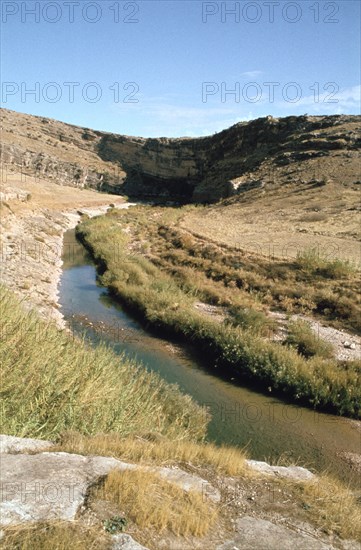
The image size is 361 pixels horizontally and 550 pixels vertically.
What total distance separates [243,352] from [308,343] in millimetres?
2445

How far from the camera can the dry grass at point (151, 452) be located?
490cm

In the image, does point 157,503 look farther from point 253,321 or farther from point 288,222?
point 288,222

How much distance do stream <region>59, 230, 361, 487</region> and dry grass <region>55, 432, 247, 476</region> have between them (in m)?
1.98

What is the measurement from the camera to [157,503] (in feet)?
13.0

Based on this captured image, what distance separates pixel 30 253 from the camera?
24.3 meters

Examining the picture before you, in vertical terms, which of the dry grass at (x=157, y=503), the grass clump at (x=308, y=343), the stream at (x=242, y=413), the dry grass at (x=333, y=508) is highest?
the dry grass at (x=157, y=503)

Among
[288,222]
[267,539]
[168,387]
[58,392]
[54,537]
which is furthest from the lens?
[288,222]

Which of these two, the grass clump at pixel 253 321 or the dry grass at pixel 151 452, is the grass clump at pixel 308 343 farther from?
the dry grass at pixel 151 452

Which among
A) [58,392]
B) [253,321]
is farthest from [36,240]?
[58,392]

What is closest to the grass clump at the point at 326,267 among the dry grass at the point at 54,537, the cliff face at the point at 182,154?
the dry grass at the point at 54,537

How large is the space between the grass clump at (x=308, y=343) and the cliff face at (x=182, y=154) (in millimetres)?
43115

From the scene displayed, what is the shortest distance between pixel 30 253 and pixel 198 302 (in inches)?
432

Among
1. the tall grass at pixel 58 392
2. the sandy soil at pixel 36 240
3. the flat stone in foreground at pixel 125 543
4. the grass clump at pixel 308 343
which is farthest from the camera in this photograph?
the sandy soil at pixel 36 240

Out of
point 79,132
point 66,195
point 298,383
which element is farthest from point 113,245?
point 79,132
